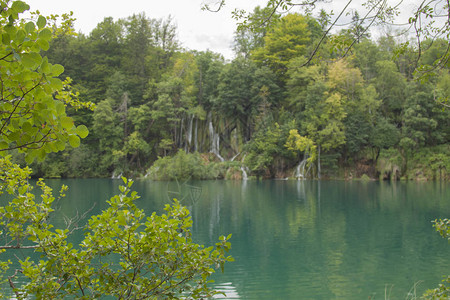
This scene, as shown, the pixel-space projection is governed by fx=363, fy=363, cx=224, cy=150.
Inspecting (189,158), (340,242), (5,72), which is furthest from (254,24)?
(189,158)

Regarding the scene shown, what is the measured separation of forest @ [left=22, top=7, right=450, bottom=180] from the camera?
2992cm

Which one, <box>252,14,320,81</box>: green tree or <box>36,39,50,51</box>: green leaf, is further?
<box>252,14,320,81</box>: green tree

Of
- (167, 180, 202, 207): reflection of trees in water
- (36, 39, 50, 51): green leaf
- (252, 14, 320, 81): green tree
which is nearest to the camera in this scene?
(36, 39, 50, 51): green leaf

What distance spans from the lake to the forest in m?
14.6

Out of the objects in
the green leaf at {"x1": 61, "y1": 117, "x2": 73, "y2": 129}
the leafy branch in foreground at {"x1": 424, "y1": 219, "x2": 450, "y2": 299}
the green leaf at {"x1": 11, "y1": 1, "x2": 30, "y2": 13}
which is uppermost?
the green leaf at {"x1": 11, "y1": 1, "x2": 30, "y2": 13}

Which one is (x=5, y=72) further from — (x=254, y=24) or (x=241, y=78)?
(x=241, y=78)

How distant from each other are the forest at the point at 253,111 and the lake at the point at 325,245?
14.6 meters

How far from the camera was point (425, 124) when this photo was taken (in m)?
28.8

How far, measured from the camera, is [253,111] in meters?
33.8

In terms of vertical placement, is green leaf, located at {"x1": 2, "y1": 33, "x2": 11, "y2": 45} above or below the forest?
below

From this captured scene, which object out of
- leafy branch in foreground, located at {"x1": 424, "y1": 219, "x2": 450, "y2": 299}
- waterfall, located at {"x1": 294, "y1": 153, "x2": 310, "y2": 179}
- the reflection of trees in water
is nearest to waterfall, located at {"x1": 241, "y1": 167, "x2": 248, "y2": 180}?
waterfall, located at {"x1": 294, "y1": 153, "x2": 310, "y2": 179}

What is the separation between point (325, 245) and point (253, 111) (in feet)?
83.2

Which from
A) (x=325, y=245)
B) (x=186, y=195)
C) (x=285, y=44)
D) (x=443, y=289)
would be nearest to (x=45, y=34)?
(x=443, y=289)

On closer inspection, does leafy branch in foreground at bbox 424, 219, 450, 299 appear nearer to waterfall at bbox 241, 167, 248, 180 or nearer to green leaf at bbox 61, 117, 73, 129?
green leaf at bbox 61, 117, 73, 129
